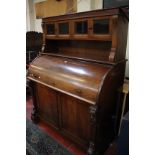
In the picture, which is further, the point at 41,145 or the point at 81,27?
the point at 41,145

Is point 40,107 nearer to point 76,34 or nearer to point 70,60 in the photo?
point 70,60

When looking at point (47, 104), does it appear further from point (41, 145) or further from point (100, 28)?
point (100, 28)

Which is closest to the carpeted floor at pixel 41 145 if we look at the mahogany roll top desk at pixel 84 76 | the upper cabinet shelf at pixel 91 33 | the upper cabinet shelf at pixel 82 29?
the mahogany roll top desk at pixel 84 76

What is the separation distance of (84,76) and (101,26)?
0.55m

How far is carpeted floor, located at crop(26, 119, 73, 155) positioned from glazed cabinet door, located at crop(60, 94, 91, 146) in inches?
7.7

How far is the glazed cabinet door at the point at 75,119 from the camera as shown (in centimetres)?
161

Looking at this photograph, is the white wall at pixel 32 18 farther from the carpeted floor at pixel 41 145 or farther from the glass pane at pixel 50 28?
the carpeted floor at pixel 41 145

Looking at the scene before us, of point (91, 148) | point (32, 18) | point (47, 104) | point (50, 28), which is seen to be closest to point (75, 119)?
point (91, 148)

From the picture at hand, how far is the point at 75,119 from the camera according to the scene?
173 cm

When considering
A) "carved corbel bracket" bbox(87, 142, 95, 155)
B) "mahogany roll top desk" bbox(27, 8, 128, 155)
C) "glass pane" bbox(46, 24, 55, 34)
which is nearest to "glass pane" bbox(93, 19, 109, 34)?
"mahogany roll top desk" bbox(27, 8, 128, 155)
